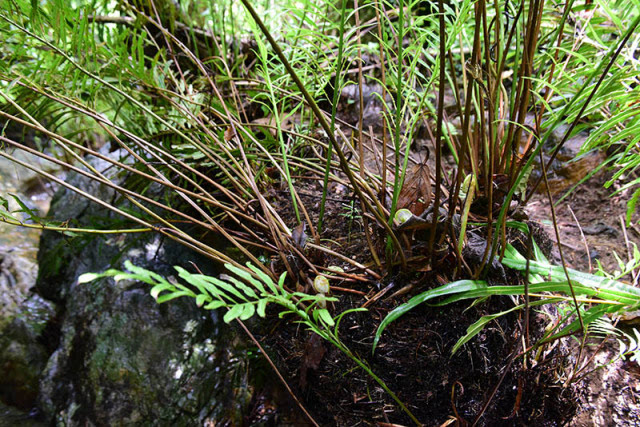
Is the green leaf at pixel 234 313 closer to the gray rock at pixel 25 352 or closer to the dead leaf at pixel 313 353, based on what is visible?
the dead leaf at pixel 313 353

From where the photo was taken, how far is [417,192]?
0.82 m

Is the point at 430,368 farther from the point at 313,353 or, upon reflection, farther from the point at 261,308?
the point at 261,308

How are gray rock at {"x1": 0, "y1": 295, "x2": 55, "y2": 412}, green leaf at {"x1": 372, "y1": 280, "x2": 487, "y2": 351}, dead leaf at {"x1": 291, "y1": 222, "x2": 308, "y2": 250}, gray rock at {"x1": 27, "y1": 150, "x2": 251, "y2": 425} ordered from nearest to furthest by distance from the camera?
green leaf at {"x1": 372, "y1": 280, "x2": 487, "y2": 351}
dead leaf at {"x1": 291, "y1": 222, "x2": 308, "y2": 250}
gray rock at {"x1": 27, "y1": 150, "x2": 251, "y2": 425}
gray rock at {"x1": 0, "y1": 295, "x2": 55, "y2": 412}

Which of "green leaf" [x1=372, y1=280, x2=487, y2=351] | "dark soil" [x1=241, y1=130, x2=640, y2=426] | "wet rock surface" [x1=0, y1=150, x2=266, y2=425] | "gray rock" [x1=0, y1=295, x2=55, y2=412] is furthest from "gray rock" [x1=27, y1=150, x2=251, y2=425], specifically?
"green leaf" [x1=372, y1=280, x2=487, y2=351]

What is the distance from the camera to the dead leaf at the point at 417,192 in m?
0.81

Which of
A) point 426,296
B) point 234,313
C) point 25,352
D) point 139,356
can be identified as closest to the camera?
point 234,313

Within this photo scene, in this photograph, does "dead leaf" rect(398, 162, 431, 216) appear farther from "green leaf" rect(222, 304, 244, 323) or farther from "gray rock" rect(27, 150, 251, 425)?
"gray rock" rect(27, 150, 251, 425)

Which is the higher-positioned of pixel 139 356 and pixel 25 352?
pixel 139 356

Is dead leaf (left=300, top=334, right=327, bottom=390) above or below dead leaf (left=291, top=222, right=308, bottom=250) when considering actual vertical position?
below

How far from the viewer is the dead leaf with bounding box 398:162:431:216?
2.65 feet

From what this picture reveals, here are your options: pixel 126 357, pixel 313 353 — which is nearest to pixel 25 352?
pixel 126 357

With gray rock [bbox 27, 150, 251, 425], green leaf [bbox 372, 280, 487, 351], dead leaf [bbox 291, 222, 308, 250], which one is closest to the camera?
green leaf [bbox 372, 280, 487, 351]

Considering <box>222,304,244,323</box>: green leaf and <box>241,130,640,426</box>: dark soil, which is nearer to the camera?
<box>222,304,244,323</box>: green leaf

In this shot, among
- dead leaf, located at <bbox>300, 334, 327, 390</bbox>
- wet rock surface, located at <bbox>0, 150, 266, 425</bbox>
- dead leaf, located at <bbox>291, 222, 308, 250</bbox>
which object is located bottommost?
wet rock surface, located at <bbox>0, 150, 266, 425</bbox>
